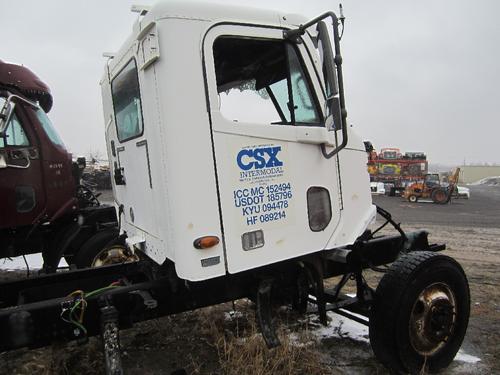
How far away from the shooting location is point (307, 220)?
3.15 metres

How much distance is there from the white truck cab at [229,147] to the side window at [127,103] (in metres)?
0.01

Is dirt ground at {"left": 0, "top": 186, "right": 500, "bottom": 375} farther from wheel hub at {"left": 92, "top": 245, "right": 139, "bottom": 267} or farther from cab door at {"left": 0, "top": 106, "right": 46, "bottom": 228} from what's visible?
cab door at {"left": 0, "top": 106, "right": 46, "bottom": 228}

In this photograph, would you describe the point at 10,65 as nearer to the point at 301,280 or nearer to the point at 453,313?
the point at 301,280

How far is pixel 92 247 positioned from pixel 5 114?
6.32 feet

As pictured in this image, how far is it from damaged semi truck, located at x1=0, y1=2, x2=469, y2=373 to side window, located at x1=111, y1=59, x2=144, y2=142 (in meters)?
0.02

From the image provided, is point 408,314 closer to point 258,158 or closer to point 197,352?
point 258,158

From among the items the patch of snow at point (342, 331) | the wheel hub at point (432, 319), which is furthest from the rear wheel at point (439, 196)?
the wheel hub at point (432, 319)

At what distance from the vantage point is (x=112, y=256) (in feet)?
17.6

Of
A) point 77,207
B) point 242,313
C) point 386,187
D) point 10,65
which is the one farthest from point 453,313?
point 386,187

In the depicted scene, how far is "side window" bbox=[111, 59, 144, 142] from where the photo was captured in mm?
3178

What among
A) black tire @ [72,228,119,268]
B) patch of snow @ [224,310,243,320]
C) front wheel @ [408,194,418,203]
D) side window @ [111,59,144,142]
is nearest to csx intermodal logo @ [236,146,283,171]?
side window @ [111,59,144,142]

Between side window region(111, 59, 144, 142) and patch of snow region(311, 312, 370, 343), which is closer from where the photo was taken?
side window region(111, 59, 144, 142)

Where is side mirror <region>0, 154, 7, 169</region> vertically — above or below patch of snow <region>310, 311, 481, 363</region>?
above

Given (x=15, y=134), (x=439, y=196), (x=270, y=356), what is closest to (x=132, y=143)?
(x=270, y=356)
